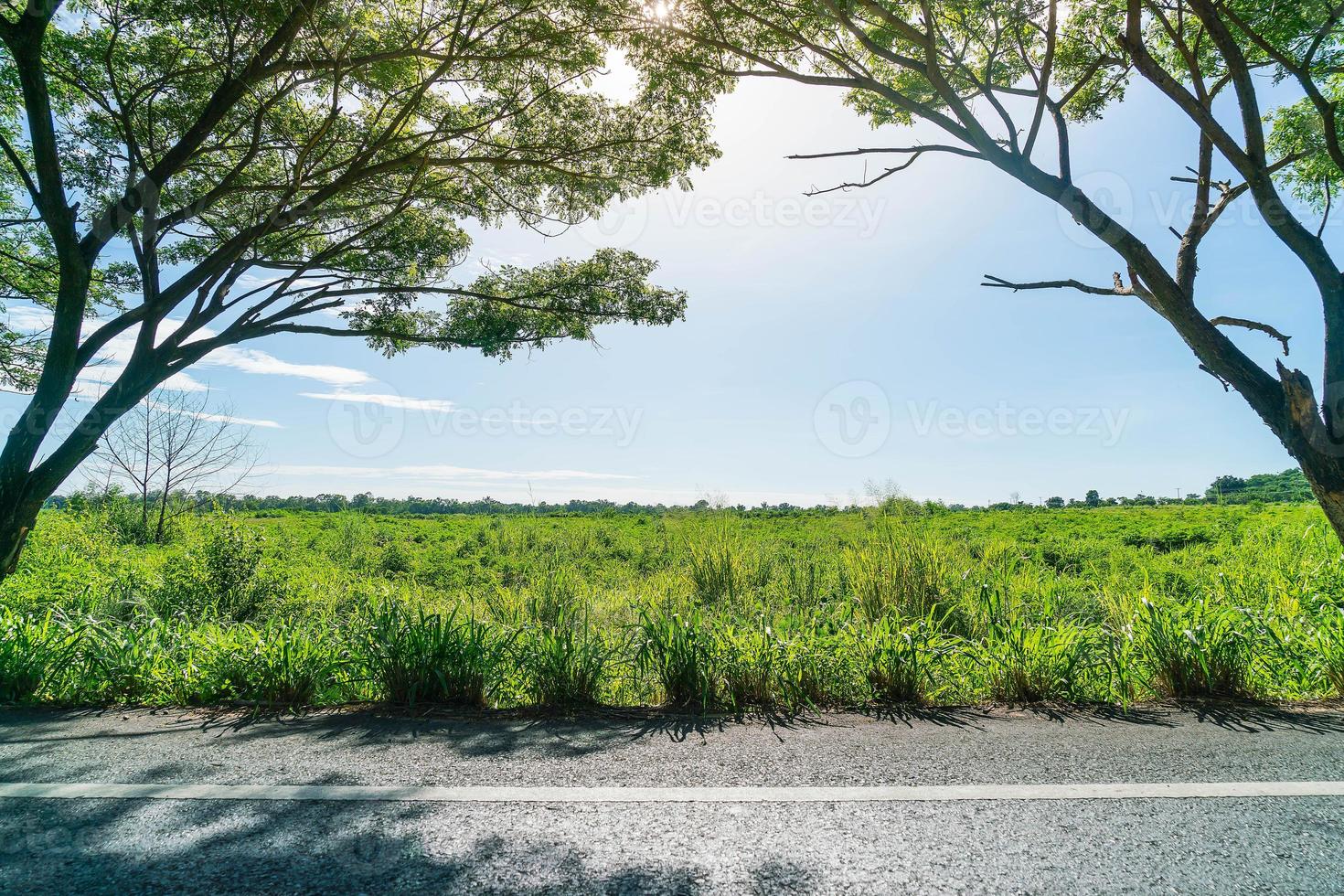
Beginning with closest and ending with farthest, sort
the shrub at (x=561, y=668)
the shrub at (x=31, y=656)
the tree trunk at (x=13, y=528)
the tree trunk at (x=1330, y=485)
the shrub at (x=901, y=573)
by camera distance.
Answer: the shrub at (x=561, y=668), the shrub at (x=31, y=656), the tree trunk at (x=1330, y=485), the tree trunk at (x=13, y=528), the shrub at (x=901, y=573)

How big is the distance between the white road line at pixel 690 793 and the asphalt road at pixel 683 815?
4 centimetres

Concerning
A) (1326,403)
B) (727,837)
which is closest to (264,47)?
(727,837)

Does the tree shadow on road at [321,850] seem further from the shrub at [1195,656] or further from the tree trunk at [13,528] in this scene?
the tree trunk at [13,528]

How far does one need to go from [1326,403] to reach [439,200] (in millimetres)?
9185

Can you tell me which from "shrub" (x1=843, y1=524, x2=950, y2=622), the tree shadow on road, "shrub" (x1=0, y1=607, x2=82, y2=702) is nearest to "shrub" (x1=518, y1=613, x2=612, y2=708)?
the tree shadow on road

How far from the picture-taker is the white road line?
8.10 ft

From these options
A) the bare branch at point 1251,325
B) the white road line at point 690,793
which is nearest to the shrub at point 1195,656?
the white road line at point 690,793

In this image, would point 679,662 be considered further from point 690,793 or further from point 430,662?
point 430,662

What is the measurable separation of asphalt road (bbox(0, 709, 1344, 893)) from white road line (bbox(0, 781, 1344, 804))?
0.04 m

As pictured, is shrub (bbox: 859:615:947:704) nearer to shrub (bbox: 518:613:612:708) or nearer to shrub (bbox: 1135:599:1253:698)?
shrub (bbox: 1135:599:1253:698)

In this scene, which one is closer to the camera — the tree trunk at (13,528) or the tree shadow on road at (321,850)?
the tree shadow on road at (321,850)

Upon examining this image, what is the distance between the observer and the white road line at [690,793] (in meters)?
2.47

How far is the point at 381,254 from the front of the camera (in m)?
8.53

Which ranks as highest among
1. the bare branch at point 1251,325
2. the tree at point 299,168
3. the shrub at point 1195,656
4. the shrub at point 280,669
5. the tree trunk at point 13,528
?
the tree at point 299,168
